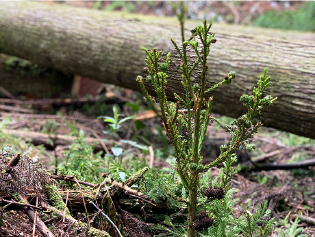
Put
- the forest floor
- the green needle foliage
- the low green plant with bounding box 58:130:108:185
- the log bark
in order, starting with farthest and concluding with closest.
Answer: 1. the log bark
2. the low green plant with bounding box 58:130:108:185
3. the forest floor
4. the green needle foliage

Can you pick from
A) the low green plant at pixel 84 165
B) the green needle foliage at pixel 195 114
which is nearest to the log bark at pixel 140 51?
the green needle foliage at pixel 195 114

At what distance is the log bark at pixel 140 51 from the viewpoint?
283 cm

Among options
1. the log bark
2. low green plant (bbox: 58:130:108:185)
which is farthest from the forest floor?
the log bark

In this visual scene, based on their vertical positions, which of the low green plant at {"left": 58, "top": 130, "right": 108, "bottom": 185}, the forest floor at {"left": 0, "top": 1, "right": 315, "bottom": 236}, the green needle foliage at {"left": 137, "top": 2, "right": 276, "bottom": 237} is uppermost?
the green needle foliage at {"left": 137, "top": 2, "right": 276, "bottom": 237}

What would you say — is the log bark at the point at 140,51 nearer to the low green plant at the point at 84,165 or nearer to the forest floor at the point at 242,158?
the forest floor at the point at 242,158

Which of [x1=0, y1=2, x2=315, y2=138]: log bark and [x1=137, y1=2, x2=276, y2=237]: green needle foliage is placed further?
[x1=0, y1=2, x2=315, y2=138]: log bark

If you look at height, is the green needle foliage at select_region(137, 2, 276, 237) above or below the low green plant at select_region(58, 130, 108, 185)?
above

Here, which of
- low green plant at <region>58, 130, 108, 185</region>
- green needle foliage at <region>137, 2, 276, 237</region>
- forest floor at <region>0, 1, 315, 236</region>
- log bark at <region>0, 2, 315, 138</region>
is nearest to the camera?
green needle foliage at <region>137, 2, 276, 237</region>

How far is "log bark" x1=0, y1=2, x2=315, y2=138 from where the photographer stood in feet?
9.29

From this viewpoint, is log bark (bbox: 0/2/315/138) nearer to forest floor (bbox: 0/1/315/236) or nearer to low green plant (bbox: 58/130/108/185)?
forest floor (bbox: 0/1/315/236)

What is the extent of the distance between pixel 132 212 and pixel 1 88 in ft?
15.1

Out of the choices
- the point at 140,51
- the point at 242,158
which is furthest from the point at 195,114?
the point at 140,51

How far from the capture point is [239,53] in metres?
3.20

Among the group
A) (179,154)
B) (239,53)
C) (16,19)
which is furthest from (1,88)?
(179,154)
